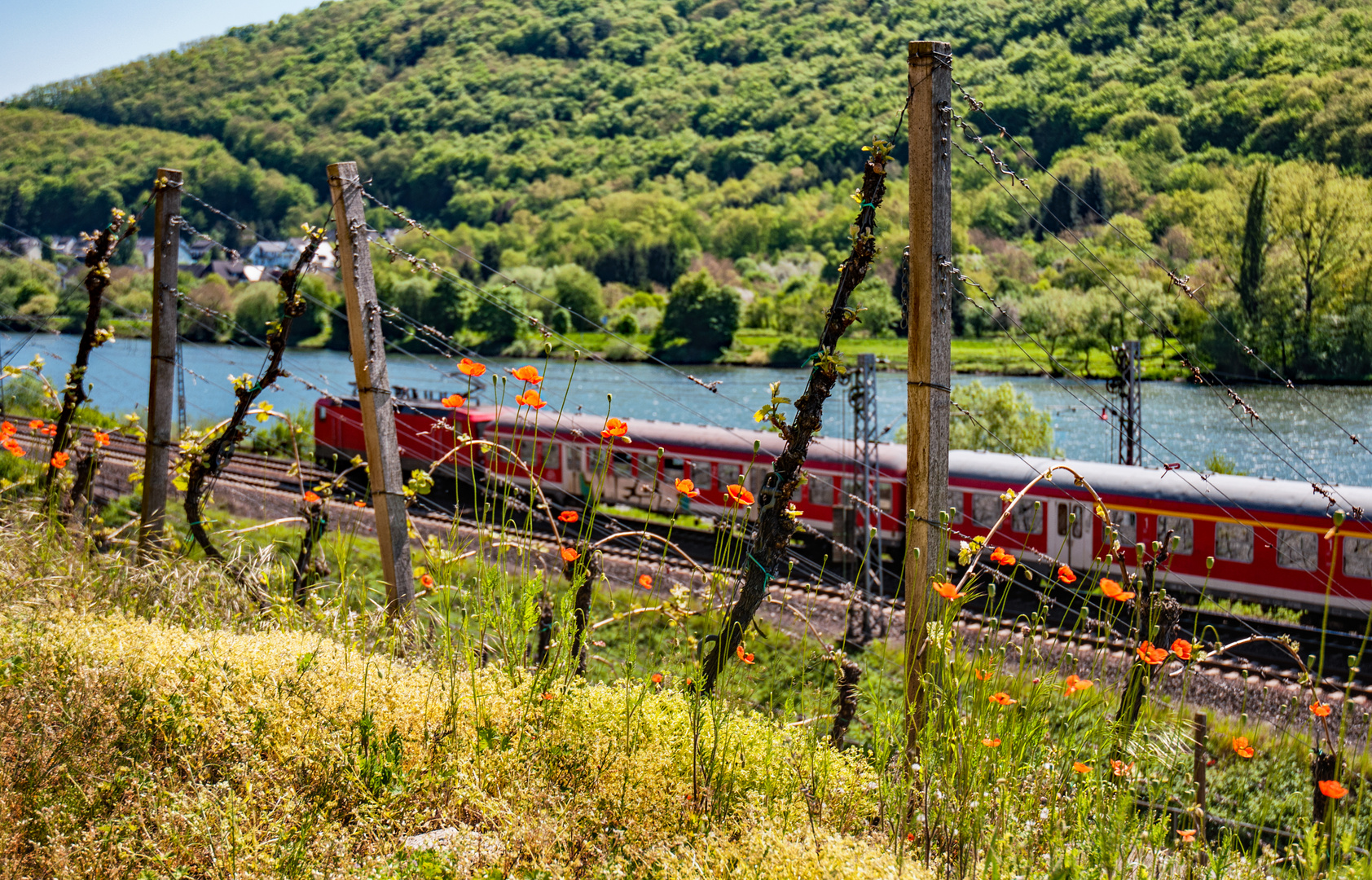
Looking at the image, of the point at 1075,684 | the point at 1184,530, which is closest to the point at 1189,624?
the point at 1184,530

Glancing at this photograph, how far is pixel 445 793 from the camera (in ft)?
10.4

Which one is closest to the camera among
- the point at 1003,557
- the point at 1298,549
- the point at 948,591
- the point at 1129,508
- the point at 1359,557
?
the point at 948,591

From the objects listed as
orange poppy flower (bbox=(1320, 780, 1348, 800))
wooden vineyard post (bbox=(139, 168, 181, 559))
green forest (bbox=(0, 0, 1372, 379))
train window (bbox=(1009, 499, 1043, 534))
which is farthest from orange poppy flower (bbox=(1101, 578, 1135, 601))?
train window (bbox=(1009, 499, 1043, 534))

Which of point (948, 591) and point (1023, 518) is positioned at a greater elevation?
point (948, 591)

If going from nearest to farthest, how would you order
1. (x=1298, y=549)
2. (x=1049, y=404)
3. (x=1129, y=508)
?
(x=1298, y=549) < (x=1129, y=508) < (x=1049, y=404)

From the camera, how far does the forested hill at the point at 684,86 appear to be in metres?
86.9

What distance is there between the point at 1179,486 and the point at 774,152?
4341 inches

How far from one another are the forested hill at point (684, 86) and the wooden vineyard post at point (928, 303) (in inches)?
2956

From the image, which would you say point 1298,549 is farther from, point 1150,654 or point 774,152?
point 774,152

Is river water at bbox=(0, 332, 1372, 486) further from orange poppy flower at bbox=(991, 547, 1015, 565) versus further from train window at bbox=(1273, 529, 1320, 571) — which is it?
orange poppy flower at bbox=(991, 547, 1015, 565)

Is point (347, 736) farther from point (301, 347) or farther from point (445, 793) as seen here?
point (301, 347)

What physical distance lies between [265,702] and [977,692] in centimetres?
237

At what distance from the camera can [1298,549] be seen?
12.8 m

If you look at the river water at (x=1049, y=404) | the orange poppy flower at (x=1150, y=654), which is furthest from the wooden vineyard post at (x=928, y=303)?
the river water at (x=1049, y=404)
